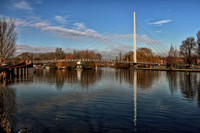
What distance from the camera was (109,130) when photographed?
347 inches

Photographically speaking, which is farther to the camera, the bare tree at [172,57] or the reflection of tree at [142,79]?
the bare tree at [172,57]

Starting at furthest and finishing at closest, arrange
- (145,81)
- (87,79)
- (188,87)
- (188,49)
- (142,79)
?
1. (188,49)
2. (87,79)
3. (142,79)
4. (145,81)
5. (188,87)

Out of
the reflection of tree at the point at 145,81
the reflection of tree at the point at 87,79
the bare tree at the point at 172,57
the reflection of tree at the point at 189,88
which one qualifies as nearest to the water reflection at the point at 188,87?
the reflection of tree at the point at 189,88

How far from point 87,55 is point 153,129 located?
101805 millimetres

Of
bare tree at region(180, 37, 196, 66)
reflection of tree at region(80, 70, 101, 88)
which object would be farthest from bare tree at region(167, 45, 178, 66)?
reflection of tree at region(80, 70, 101, 88)

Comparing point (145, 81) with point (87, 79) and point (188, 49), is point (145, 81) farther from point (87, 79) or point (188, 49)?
point (188, 49)

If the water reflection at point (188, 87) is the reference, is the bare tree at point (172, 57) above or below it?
above

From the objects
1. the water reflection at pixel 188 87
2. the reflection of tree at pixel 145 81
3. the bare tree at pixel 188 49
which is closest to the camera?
the water reflection at pixel 188 87

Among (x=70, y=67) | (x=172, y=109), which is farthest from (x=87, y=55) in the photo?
(x=172, y=109)

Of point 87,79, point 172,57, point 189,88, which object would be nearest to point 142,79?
point 87,79

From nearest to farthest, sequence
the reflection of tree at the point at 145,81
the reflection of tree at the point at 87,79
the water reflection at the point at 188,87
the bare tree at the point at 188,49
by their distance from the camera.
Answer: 1. the water reflection at the point at 188,87
2. the reflection of tree at the point at 145,81
3. the reflection of tree at the point at 87,79
4. the bare tree at the point at 188,49

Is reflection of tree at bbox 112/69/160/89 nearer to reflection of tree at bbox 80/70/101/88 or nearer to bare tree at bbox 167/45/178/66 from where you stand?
reflection of tree at bbox 80/70/101/88

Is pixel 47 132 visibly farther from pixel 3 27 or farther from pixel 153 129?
pixel 3 27

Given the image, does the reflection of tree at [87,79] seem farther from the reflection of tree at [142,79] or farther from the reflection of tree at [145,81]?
the reflection of tree at [145,81]
